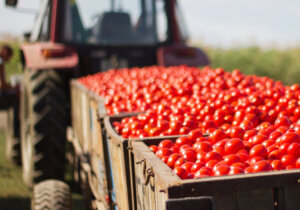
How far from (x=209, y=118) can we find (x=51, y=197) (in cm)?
144

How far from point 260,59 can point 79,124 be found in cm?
2316

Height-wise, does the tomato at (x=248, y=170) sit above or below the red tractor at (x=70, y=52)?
below

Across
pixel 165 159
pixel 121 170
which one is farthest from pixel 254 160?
pixel 121 170

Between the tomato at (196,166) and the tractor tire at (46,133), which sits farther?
the tractor tire at (46,133)

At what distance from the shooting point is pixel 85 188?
4.60 meters

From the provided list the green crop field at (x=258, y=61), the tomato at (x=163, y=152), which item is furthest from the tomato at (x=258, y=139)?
the green crop field at (x=258, y=61)

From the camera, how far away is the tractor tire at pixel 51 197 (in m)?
3.64

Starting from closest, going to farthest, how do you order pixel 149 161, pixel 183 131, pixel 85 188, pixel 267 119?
1. pixel 149 161
2. pixel 183 131
3. pixel 267 119
4. pixel 85 188

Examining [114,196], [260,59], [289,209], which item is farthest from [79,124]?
[260,59]

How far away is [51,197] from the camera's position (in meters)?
3.73

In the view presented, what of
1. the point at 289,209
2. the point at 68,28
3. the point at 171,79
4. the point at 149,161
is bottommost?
the point at 289,209

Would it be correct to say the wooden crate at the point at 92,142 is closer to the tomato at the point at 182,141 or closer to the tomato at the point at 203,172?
the tomato at the point at 182,141

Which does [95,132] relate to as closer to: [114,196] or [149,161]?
[114,196]

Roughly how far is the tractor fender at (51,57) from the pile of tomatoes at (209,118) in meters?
0.34
